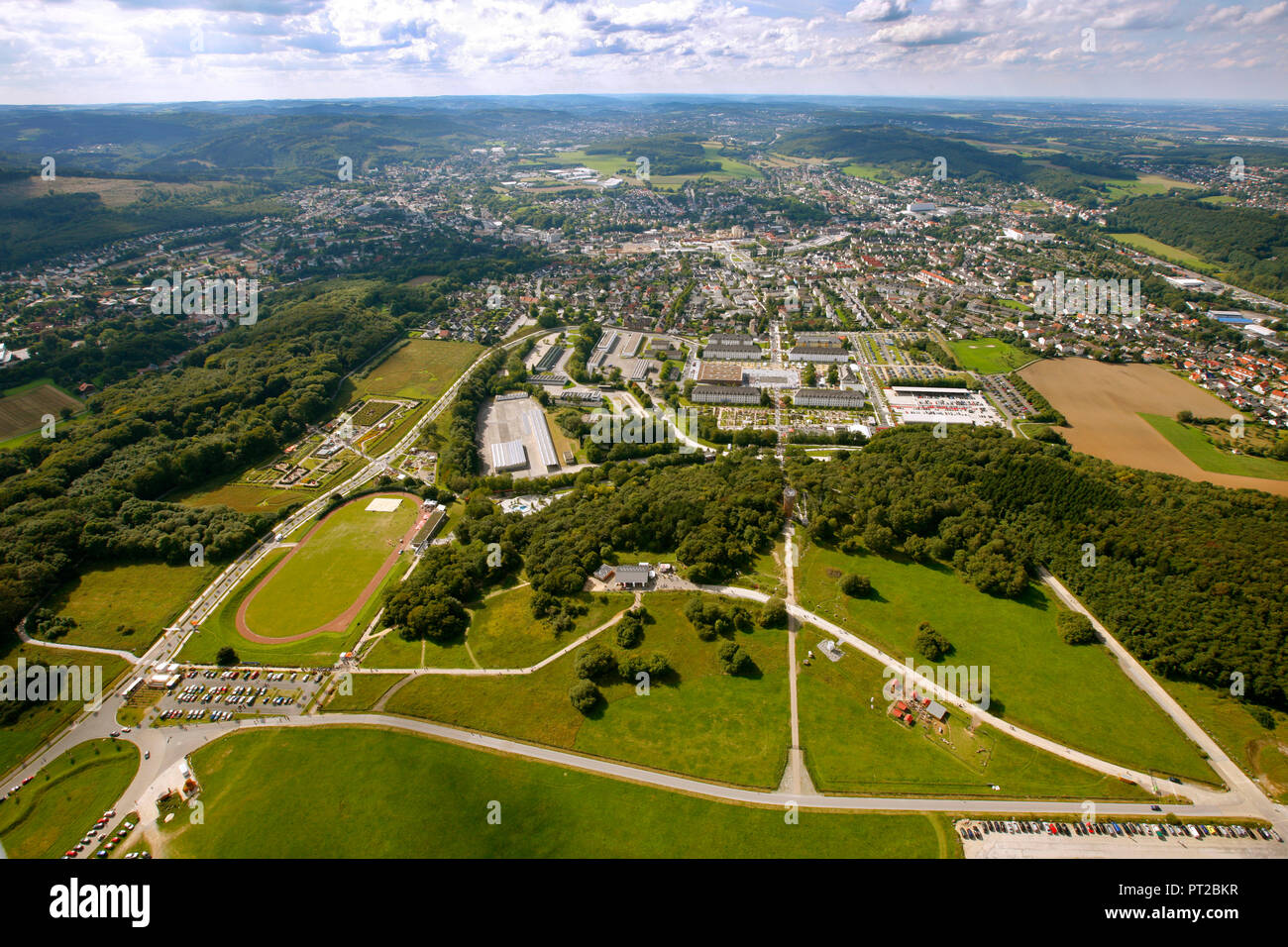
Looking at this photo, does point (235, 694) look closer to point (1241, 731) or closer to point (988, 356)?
point (1241, 731)

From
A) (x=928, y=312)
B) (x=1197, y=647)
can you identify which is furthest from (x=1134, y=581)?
(x=928, y=312)

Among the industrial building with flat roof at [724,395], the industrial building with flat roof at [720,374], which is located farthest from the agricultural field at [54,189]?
the industrial building with flat roof at [724,395]

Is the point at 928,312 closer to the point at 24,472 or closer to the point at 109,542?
the point at 109,542

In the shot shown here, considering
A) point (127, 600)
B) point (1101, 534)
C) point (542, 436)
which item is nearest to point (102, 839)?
point (127, 600)

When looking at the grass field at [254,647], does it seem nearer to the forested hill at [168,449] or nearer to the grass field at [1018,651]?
the forested hill at [168,449]

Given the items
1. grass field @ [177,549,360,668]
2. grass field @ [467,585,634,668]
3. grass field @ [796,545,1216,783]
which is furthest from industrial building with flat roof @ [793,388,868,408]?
grass field @ [177,549,360,668]

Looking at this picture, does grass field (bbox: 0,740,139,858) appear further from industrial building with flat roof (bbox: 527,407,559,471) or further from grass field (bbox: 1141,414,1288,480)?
grass field (bbox: 1141,414,1288,480)

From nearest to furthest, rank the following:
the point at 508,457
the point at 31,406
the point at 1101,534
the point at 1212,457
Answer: the point at 1101,534
the point at 1212,457
the point at 508,457
the point at 31,406
